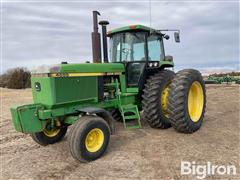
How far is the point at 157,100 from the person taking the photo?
21.8 feet

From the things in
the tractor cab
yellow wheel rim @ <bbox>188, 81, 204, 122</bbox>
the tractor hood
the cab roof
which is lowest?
yellow wheel rim @ <bbox>188, 81, 204, 122</bbox>

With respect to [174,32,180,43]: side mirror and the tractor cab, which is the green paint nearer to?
the tractor cab

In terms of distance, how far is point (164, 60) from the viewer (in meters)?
7.80

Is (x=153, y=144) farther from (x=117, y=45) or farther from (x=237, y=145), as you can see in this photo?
(x=117, y=45)

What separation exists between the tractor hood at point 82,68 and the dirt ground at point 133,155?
5.08 ft

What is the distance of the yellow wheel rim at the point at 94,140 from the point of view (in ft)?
16.9

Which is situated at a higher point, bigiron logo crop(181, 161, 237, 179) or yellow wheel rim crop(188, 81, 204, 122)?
yellow wheel rim crop(188, 81, 204, 122)

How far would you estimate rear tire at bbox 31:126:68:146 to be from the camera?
590 cm

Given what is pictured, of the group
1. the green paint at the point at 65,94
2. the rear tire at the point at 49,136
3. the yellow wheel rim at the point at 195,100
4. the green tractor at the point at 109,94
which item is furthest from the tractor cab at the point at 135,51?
the rear tire at the point at 49,136

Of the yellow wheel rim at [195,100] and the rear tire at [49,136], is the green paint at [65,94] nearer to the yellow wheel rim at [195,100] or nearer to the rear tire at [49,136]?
the rear tire at [49,136]

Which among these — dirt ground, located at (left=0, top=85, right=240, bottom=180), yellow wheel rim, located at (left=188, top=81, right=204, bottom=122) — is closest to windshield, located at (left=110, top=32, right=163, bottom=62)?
yellow wheel rim, located at (left=188, top=81, right=204, bottom=122)

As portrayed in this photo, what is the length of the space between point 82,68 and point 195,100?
3265 millimetres

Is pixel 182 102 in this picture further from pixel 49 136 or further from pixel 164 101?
pixel 49 136

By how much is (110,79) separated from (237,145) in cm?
310
